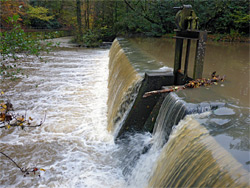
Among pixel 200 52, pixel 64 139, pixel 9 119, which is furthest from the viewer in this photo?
pixel 64 139

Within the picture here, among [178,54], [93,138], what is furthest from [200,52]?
Answer: [93,138]

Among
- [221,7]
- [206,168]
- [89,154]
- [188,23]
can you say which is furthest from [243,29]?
[206,168]

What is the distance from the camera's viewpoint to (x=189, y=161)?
2.67 meters

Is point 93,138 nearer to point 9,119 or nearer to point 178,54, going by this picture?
point 178,54

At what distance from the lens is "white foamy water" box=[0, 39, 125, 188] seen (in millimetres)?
4090

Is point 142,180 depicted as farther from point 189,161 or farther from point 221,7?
point 221,7

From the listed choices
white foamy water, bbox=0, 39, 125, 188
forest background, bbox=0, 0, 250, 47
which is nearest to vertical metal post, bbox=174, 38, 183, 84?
white foamy water, bbox=0, 39, 125, 188

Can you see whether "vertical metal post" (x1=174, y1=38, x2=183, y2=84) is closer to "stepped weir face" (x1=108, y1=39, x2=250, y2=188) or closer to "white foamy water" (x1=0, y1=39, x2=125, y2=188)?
"stepped weir face" (x1=108, y1=39, x2=250, y2=188)

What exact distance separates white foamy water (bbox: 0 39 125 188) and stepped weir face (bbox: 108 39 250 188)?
20.5 inches

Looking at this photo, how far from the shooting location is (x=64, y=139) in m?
5.25

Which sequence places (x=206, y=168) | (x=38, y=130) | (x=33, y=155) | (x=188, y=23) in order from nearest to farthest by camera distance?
(x=206, y=168), (x=188, y=23), (x=33, y=155), (x=38, y=130)

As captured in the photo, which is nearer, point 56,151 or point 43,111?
point 56,151

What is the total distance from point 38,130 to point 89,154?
1639 mm

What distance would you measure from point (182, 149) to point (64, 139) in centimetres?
314
